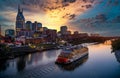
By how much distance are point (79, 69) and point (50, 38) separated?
44.7m

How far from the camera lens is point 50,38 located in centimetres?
6056

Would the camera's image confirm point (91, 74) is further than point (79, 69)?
No

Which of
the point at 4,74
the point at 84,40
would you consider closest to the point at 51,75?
the point at 4,74

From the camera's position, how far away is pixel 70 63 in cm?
1792

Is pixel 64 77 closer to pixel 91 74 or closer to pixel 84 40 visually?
pixel 91 74

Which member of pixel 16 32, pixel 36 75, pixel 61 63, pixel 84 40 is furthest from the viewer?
pixel 16 32

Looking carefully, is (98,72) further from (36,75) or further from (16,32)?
(16,32)

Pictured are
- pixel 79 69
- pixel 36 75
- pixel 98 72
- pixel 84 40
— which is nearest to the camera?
pixel 36 75

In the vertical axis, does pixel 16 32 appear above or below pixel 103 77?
above

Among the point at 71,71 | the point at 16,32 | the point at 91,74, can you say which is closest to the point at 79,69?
the point at 71,71

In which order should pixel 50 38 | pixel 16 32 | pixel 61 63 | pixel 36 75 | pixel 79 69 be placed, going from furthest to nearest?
1. pixel 16 32
2. pixel 50 38
3. pixel 61 63
4. pixel 79 69
5. pixel 36 75

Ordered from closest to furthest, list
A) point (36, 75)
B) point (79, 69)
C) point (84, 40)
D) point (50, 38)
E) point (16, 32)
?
point (36, 75), point (79, 69), point (50, 38), point (84, 40), point (16, 32)

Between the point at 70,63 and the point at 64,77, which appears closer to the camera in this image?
the point at 64,77

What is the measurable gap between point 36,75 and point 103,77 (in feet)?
15.1
